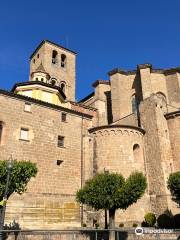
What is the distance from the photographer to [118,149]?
24.8 meters

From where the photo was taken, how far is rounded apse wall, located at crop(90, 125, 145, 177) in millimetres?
24406

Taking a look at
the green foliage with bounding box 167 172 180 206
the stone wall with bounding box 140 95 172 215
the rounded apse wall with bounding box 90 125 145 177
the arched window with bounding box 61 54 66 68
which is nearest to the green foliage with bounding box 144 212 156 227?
the stone wall with bounding box 140 95 172 215

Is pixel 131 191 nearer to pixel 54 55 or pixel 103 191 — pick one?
pixel 103 191

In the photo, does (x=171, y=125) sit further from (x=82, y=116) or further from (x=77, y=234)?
(x=77, y=234)

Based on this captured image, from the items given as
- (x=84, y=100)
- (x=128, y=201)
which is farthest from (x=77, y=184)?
(x=84, y=100)

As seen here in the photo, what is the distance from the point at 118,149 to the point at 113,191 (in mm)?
7916

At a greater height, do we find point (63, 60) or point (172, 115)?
point (63, 60)

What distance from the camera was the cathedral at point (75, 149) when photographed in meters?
22.2

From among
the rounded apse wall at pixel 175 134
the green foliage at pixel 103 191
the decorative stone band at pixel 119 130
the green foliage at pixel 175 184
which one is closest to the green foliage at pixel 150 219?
the green foliage at pixel 175 184

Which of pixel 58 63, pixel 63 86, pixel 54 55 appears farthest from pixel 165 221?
pixel 54 55

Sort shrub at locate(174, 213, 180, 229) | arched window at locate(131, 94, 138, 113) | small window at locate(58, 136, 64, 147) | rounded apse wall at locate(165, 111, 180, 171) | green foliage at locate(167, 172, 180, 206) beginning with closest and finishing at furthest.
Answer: green foliage at locate(167, 172, 180, 206) < shrub at locate(174, 213, 180, 229) < rounded apse wall at locate(165, 111, 180, 171) < small window at locate(58, 136, 64, 147) < arched window at locate(131, 94, 138, 113)

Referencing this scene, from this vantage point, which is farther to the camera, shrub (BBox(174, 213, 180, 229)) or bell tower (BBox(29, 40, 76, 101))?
bell tower (BBox(29, 40, 76, 101))

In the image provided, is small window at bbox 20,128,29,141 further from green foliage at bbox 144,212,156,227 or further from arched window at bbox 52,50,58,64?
arched window at bbox 52,50,58,64

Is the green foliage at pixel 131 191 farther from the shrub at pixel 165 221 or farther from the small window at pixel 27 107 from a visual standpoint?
the small window at pixel 27 107
